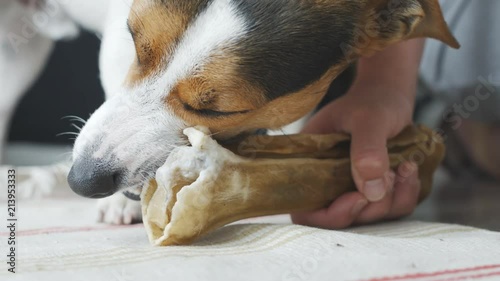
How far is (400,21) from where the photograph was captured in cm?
128

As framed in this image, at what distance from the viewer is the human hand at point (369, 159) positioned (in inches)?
48.6

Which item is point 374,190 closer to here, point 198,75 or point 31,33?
point 198,75

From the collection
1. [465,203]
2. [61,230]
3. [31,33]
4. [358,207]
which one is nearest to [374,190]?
[358,207]

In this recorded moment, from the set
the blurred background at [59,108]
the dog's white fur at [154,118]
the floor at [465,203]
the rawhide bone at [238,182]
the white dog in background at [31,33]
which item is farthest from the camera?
the blurred background at [59,108]

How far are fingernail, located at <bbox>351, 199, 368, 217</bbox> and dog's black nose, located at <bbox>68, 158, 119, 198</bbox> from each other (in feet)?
1.42

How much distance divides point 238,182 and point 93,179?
8.9 inches

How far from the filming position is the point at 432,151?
1394 mm

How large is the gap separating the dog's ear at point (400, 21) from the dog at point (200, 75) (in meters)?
0.08

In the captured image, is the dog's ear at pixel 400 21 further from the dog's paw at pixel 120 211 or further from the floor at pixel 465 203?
the dog's paw at pixel 120 211

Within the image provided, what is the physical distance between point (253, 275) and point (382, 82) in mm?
774

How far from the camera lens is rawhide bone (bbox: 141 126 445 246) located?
98cm

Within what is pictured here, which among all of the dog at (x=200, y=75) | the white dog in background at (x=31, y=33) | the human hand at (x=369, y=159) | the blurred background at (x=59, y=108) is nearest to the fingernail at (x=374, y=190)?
the human hand at (x=369, y=159)

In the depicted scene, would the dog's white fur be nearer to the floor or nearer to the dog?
the dog

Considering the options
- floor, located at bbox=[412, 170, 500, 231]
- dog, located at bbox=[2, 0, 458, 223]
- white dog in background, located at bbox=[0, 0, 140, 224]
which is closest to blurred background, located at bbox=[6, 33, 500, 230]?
floor, located at bbox=[412, 170, 500, 231]
